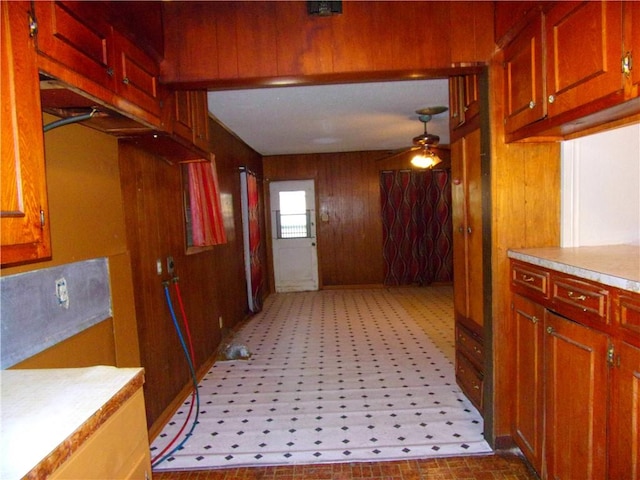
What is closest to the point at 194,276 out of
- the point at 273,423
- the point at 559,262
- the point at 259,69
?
the point at 273,423

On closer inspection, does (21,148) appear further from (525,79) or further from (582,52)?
(525,79)

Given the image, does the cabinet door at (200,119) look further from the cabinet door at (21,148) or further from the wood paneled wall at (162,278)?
the cabinet door at (21,148)

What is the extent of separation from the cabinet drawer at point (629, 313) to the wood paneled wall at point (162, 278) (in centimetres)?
227

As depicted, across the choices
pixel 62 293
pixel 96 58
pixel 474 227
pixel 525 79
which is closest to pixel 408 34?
pixel 525 79

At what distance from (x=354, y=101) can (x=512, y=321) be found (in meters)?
2.61

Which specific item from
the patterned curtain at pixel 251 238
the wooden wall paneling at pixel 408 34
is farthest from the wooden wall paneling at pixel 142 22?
the patterned curtain at pixel 251 238

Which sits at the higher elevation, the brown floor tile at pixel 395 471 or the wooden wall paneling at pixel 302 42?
the wooden wall paneling at pixel 302 42

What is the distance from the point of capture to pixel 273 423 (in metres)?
2.63

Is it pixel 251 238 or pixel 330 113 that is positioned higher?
pixel 330 113

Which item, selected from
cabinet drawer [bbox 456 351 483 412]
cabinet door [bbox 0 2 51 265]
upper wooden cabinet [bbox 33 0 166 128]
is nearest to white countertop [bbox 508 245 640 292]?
cabinet drawer [bbox 456 351 483 412]

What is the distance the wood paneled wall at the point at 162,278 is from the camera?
95.1 inches

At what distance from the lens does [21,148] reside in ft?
3.28

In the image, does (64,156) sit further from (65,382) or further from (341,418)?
(341,418)

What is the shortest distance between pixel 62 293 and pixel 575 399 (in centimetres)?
207
